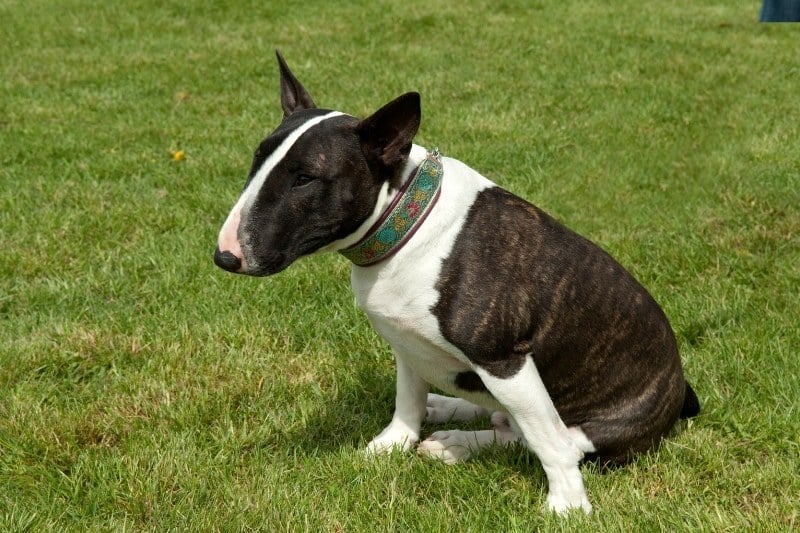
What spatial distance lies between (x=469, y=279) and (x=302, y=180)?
2.12 ft

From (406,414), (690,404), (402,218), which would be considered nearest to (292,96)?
(402,218)

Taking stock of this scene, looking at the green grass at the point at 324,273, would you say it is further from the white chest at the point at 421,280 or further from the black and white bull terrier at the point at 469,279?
the white chest at the point at 421,280

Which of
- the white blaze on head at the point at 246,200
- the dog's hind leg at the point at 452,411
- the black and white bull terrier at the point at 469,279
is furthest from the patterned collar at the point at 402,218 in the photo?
the dog's hind leg at the point at 452,411

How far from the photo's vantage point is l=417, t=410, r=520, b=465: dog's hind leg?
362 centimetres

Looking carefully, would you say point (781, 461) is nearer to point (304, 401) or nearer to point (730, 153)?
point (304, 401)

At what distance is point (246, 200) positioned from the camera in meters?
2.88

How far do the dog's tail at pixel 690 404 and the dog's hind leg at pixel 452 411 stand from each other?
0.83 m

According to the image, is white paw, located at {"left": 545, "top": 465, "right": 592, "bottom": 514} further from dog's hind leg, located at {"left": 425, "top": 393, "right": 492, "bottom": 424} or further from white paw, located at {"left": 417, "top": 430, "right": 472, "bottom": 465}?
dog's hind leg, located at {"left": 425, "top": 393, "right": 492, "bottom": 424}

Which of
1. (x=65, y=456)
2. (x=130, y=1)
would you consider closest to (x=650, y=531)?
(x=65, y=456)

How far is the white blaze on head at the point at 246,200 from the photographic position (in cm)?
284

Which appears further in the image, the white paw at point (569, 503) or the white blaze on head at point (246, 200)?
the white paw at point (569, 503)

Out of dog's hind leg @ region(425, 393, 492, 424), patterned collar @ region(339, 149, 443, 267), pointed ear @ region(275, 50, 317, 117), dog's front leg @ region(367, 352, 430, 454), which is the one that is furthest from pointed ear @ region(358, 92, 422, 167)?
dog's hind leg @ region(425, 393, 492, 424)

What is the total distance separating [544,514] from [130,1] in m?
11.6

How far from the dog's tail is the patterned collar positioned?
4.86 ft
